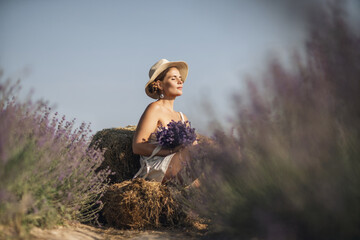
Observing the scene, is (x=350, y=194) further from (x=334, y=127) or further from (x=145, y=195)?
(x=145, y=195)

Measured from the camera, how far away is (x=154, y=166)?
3770 mm

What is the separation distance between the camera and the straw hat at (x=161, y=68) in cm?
436

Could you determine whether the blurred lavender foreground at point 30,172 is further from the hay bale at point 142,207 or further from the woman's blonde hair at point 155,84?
the woman's blonde hair at point 155,84

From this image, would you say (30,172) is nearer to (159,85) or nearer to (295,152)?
(295,152)

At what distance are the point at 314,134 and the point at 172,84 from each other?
2673mm

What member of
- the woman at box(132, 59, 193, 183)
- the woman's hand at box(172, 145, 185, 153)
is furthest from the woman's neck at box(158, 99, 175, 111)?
the woman's hand at box(172, 145, 185, 153)

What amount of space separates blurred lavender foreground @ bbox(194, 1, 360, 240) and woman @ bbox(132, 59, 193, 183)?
1456 millimetres

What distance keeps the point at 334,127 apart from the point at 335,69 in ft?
1.02

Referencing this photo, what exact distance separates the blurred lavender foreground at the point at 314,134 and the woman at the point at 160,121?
1456 millimetres

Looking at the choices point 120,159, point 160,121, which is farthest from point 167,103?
point 120,159

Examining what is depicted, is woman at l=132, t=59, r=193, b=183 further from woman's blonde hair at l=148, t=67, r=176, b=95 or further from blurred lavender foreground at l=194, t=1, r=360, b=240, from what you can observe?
blurred lavender foreground at l=194, t=1, r=360, b=240

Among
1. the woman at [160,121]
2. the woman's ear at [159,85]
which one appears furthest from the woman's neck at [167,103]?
the woman's ear at [159,85]

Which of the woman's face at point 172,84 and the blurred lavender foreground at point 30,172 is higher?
the woman's face at point 172,84

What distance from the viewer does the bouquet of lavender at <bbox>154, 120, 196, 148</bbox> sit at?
3.61 meters
